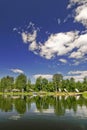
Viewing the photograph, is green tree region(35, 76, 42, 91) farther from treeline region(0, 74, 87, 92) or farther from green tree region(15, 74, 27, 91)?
green tree region(15, 74, 27, 91)

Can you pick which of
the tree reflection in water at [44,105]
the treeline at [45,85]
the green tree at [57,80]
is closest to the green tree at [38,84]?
the treeline at [45,85]

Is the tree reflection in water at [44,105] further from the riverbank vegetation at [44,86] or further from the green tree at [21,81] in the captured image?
the green tree at [21,81]

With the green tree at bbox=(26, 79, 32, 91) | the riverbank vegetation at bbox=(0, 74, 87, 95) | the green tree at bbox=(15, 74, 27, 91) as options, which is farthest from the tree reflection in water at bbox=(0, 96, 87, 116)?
the green tree at bbox=(15, 74, 27, 91)

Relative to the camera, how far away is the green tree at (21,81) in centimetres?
17012

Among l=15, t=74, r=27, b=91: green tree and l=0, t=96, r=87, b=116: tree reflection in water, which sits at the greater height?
l=15, t=74, r=27, b=91: green tree

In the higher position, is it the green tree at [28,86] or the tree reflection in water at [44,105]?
the green tree at [28,86]

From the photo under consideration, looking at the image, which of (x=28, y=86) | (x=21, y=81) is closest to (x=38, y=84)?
(x=28, y=86)

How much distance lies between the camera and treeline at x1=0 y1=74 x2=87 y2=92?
16338 cm

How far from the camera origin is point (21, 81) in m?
174

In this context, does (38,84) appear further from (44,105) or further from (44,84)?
(44,105)

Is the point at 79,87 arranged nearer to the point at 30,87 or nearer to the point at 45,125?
the point at 30,87

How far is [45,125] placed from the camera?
27.7m

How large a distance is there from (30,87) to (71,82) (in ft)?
104

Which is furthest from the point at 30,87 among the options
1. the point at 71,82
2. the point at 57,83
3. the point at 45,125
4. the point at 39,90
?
the point at 45,125
